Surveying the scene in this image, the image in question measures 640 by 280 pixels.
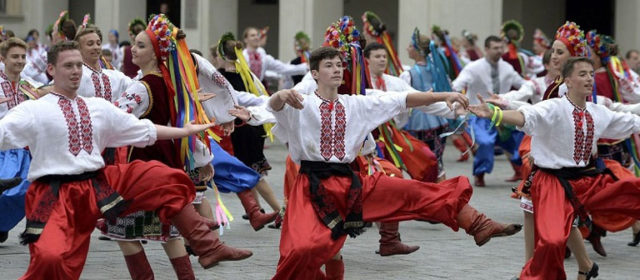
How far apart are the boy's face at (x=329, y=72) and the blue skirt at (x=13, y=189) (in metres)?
2.83

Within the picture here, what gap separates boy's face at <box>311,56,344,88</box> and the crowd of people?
1 centimetres

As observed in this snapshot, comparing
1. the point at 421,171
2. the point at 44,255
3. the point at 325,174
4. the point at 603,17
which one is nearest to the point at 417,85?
the point at 421,171

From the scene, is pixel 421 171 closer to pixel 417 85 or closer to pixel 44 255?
pixel 417 85

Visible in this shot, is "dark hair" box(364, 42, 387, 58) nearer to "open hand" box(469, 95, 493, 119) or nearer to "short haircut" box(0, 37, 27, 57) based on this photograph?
"short haircut" box(0, 37, 27, 57)

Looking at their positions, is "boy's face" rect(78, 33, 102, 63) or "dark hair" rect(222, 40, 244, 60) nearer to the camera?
"boy's face" rect(78, 33, 102, 63)

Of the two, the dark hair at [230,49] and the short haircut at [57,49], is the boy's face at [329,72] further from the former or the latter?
the dark hair at [230,49]

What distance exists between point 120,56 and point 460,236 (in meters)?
13.1

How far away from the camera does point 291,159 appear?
856 cm

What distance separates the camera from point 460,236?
1076 cm

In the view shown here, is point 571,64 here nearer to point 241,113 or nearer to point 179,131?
point 241,113

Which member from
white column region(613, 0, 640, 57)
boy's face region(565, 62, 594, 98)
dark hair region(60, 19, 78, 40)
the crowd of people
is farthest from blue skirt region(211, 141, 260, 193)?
white column region(613, 0, 640, 57)

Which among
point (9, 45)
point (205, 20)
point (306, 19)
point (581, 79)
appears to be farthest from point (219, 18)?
point (581, 79)

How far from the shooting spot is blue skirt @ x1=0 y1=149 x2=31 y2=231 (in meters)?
9.48

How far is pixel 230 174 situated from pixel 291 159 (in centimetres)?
216
